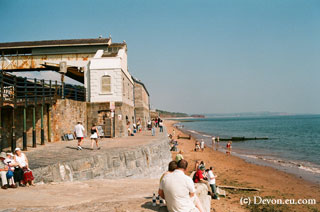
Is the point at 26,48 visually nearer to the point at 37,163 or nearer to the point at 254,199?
the point at 37,163

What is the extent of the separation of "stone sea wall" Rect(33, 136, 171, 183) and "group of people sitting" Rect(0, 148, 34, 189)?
330 mm

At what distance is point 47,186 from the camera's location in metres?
6.89

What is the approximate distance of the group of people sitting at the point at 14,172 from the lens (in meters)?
6.45

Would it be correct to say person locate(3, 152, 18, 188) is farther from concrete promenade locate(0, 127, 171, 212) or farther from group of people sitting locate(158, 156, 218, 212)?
group of people sitting locate(158, 156, 218, 212)

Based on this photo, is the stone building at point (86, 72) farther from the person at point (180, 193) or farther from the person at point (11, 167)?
the person at point (180, 193)

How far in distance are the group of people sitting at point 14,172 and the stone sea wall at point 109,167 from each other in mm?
330

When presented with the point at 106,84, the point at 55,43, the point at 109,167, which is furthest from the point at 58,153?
the point at 55,43

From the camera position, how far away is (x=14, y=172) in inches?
261

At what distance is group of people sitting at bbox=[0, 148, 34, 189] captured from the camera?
254 inches

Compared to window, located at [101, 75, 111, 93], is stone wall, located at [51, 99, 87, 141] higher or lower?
lower

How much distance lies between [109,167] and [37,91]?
6.27 metres

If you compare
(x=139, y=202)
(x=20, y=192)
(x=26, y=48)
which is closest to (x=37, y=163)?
(x=20, y=192)
